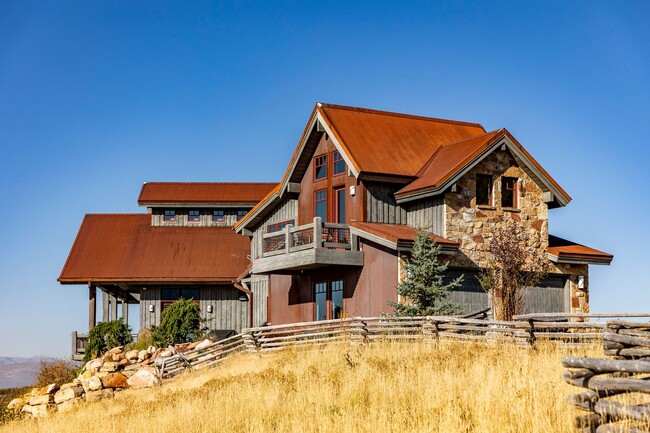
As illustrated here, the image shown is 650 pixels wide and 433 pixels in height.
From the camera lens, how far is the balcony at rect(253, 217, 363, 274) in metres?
32.7

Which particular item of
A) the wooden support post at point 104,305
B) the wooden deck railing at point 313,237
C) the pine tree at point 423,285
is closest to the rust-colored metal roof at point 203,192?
the wooden support post at point 104,305

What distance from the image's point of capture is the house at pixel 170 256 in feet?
148

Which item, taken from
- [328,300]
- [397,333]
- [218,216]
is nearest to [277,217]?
[328,300]

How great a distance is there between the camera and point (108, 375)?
115ft

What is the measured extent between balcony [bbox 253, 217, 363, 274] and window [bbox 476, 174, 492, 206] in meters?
4.65

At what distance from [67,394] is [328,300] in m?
10.2

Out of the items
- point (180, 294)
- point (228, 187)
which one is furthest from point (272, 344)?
point (228, 187)

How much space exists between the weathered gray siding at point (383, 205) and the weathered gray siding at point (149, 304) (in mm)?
15707

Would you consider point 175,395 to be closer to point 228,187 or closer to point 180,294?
point 180,294

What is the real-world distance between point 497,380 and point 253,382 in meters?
7.91

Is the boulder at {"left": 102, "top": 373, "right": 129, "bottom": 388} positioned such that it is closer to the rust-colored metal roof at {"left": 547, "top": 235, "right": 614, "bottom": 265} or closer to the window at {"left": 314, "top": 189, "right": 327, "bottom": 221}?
the window at {"left": 314, "top": 189, "right": 327, "bottom": 221}

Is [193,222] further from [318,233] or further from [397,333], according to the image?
[397,333]

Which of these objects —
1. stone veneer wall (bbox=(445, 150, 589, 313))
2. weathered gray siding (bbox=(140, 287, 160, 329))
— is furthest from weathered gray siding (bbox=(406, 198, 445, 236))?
weathered gray siding (bbox=(140, 287, 160, 329))

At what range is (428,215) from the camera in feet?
109
